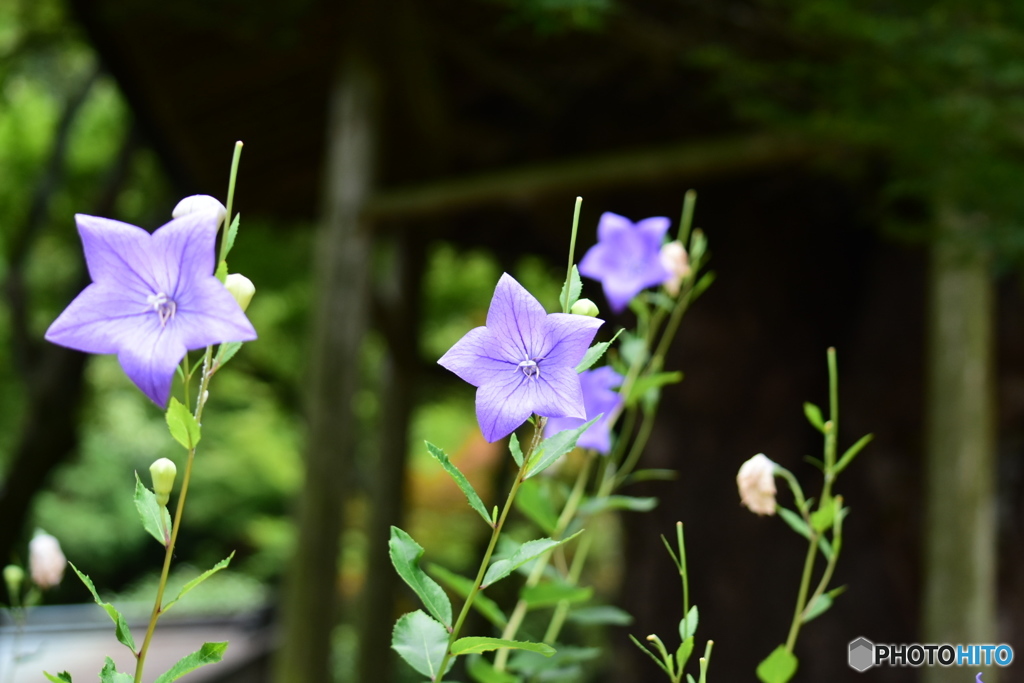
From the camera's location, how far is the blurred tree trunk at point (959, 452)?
227 centimetres

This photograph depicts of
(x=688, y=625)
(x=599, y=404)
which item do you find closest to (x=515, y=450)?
(x=688, y=625)

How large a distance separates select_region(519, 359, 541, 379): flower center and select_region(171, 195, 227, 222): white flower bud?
17 centimetres

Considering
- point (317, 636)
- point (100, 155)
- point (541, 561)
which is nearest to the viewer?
point (541, 561)

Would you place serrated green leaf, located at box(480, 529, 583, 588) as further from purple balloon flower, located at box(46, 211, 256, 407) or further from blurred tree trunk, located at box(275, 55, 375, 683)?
blurred tree trunk, located at box(275, 55, 375, 683)

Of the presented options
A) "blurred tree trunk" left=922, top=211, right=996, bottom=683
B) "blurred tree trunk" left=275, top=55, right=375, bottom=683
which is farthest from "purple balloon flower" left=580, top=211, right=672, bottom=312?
"blurred tree trunk" left=275, top=55, right=375, bottom=683

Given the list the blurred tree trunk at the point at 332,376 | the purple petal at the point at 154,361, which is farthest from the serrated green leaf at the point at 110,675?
the blurred tree trunk at the point at 332,376

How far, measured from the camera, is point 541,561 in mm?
717

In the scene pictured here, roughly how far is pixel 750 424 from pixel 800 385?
0.29 meters

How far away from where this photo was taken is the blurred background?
2.17m

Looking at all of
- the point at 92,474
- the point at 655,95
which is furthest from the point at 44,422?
the point at 92,474

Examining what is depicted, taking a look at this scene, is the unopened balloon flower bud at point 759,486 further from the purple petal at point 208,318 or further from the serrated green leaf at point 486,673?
the purple petal at point 208,318

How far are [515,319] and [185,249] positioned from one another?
16 cm

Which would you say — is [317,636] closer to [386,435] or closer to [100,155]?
[386,435]

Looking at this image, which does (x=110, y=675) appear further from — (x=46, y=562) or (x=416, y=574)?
(x=46, y=562)
